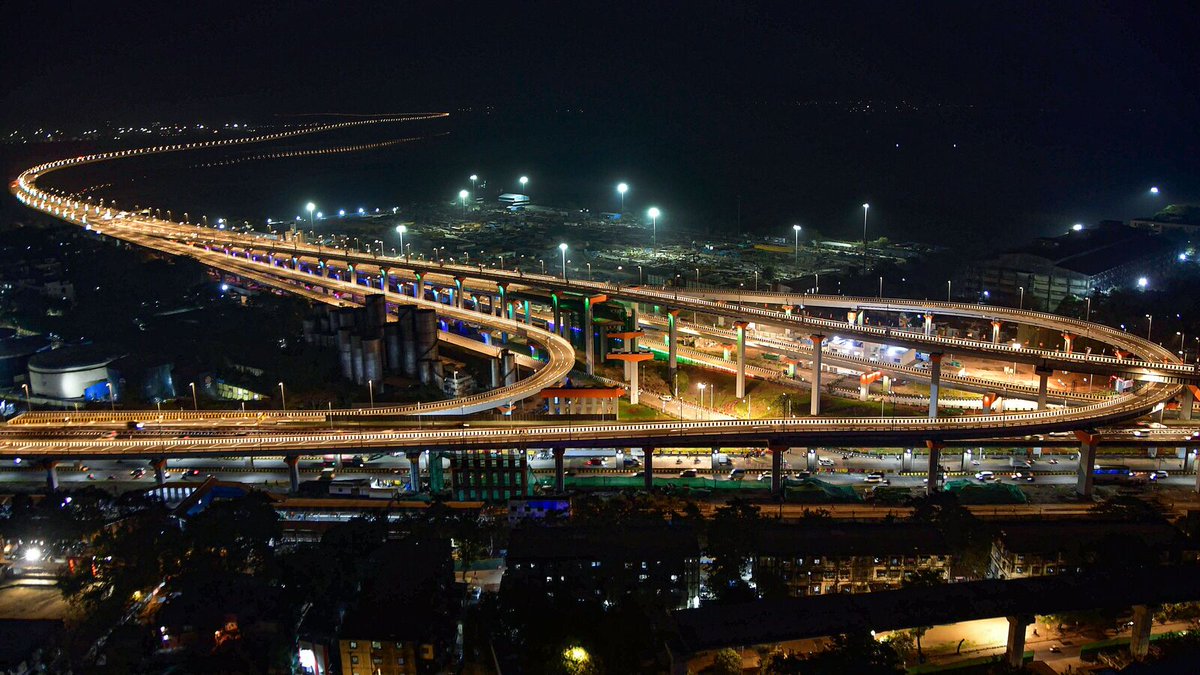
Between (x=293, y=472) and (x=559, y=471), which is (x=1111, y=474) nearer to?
(x=559, y=471)

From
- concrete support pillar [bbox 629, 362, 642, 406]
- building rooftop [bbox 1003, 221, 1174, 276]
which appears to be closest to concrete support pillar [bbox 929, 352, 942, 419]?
concrete support pillar [bbox 629, 362, 642, 406]

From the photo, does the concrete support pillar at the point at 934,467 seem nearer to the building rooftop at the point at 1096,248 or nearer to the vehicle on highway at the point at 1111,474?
the vehicle on highway at the point at 1111,474

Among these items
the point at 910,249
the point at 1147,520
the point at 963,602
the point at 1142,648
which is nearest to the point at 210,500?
the point at 963,602

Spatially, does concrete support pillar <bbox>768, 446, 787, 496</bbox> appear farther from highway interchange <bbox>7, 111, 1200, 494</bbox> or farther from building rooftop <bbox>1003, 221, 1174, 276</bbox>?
building rooftop <bbox>1003, 221, 1174, 276</bbox>

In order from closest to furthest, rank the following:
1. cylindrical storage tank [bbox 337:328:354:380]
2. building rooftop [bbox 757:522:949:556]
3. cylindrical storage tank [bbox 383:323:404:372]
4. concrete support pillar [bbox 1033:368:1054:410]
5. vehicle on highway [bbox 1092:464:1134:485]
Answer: building rooftop [bbox 757:522:949:556]
vehicle on highway [bbox 1092:464:1134:485]
concrete support pillar [bbox 1033:368:1054:410]
cylindrical storage tank [bbox 337:328:354:380]
cylindrical storage tank [bbox 383:323:404:372]

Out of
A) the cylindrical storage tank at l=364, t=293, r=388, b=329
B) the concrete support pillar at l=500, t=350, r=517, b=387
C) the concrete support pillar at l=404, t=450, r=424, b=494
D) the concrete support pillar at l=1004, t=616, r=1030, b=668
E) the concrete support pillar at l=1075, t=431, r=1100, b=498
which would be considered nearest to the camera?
the concrete support pillar at l=1004, t=616, r=1030, b=668

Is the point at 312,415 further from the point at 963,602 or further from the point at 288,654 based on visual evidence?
the point at 963,602

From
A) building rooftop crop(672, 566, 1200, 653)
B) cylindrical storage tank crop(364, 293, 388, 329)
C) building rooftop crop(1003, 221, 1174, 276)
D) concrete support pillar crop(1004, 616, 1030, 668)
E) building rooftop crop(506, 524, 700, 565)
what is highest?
building rooftop crop(1003, 221, 1174, 276)
